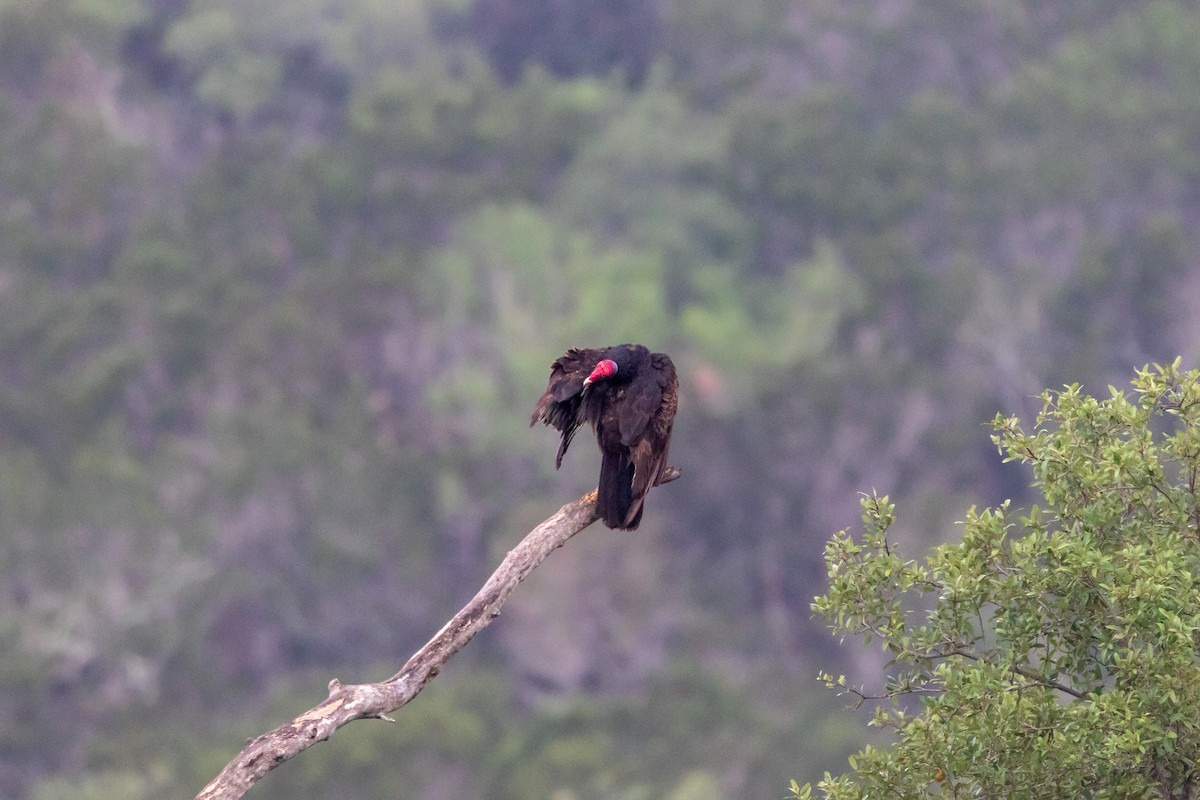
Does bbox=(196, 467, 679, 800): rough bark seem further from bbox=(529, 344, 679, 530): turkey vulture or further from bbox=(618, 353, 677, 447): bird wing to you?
bbox=(618, 353, 677, 447): bird wing

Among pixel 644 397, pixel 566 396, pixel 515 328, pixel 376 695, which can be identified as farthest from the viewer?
pixel 515 328

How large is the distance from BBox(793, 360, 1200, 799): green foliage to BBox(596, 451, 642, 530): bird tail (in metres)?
1.04

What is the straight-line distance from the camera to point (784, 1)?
3928cm

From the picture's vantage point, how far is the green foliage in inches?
217

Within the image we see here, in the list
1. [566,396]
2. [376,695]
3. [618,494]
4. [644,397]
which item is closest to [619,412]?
[644,397]

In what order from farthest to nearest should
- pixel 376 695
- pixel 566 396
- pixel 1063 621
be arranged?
pixel 566 396, pixel 1063 621, pixel 376 695

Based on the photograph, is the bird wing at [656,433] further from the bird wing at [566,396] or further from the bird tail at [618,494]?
the bird wing at [566,396]

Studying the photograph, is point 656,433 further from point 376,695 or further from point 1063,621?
point 376,695

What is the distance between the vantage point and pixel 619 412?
735cm

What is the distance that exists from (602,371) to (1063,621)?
2124 millimetres

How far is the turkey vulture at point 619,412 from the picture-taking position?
7.04 metres

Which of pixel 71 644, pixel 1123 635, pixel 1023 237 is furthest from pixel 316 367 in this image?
pixel 1123 635

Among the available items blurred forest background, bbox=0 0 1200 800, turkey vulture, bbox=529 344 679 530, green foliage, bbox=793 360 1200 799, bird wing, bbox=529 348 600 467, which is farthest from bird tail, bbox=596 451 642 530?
blurred forest background, bbox=0 0 1200 800

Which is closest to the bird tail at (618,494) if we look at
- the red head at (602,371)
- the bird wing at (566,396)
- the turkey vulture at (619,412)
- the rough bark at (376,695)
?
the turkey vulture at (619,412)
